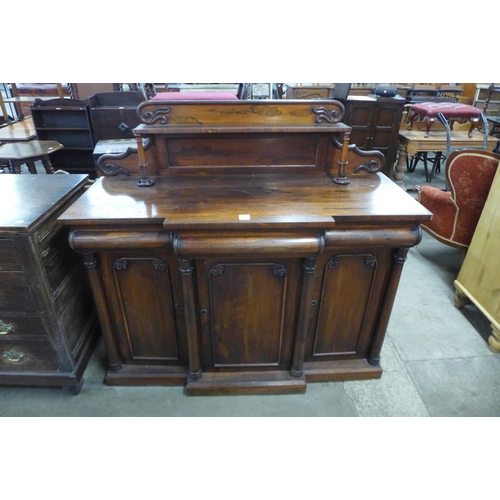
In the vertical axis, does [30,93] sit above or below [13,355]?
above

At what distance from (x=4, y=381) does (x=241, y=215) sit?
4.58ft

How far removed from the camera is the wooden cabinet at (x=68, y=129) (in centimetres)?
382

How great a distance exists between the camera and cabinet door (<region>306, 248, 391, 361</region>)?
1.42 meters

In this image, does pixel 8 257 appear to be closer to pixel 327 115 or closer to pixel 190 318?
pixel 190 318

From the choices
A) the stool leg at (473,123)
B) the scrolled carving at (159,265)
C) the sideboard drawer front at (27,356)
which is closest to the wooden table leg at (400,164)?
the stool leg at (473,123)

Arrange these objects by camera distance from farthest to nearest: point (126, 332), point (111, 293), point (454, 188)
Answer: point (454, 188) → point (126, 332) → point (111, 293)

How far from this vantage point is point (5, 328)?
4.85 feet

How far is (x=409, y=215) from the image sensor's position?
1.28 metres

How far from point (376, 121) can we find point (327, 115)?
10.5ft

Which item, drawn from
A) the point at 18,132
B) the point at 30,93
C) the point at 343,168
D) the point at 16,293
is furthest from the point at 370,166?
the point at 30,93

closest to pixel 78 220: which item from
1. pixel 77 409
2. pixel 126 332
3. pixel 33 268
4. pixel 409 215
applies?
pixel 33 268

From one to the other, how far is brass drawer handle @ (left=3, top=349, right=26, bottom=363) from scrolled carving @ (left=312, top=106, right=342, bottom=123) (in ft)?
5.49

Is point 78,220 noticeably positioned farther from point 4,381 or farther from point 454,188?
point 454,188

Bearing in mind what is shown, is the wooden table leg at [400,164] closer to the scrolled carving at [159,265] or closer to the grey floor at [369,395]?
the grey floor at [369,395]
